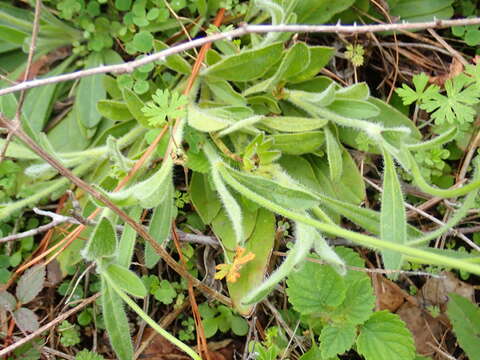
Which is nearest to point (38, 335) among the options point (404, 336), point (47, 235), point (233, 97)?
point (47, 235)

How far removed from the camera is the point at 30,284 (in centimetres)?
228

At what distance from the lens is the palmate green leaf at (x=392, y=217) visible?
1815 millimetres

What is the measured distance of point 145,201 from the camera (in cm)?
185

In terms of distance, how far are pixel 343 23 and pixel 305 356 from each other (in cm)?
150

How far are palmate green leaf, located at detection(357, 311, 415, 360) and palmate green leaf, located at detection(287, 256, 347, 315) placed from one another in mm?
162

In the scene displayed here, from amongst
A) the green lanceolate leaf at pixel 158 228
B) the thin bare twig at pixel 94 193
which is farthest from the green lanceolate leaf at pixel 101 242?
the green lanceolate leaf at pixel 158 228

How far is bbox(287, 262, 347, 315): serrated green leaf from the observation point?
2061 millimetres

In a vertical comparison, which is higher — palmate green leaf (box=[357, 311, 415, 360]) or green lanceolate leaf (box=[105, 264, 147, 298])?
green lanceolate leaf (box=[105, 264, 147, 298])

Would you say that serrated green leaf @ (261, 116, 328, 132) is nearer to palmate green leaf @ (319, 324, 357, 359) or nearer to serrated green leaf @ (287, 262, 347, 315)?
serrated green leaf @ (287, 262, 347, 315)

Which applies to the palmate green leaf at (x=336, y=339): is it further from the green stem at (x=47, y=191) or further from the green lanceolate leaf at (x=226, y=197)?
the green stem at (x=47, y=191)

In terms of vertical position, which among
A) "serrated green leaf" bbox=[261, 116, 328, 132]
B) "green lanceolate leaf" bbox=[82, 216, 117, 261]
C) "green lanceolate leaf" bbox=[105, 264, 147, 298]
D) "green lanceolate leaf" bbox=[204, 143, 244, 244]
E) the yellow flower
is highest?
"serrated green leaf" bbox=[261, 116, 328, 132]

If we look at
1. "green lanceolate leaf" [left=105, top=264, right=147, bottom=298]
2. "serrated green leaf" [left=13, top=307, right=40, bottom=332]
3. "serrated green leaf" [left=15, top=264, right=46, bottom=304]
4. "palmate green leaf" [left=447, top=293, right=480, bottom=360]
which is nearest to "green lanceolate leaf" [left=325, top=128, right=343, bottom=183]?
"palmate green leaf" [left=447, top=293, right=480, bottom=360]

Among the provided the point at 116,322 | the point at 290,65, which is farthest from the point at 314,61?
the point at 116,322

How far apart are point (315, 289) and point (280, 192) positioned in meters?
0.46
